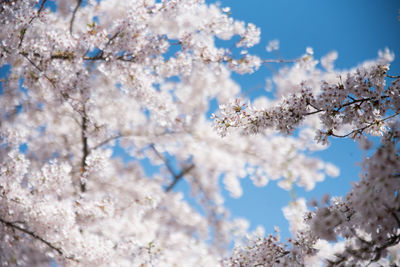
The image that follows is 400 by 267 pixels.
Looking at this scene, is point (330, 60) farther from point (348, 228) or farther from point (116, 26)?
point (348, 228)

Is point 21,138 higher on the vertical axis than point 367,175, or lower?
higher

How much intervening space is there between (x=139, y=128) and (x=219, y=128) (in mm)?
6430

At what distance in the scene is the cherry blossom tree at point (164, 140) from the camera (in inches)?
87.3

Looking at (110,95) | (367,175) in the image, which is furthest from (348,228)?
(110,95)

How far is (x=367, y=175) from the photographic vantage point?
1.68 m

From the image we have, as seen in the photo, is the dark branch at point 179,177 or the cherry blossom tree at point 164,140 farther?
the dark branch at point 179,177

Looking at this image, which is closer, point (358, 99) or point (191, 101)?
point (358, 99)

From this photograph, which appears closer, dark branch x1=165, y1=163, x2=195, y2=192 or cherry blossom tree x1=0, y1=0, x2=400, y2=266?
cherry blossom tree x1=0, y1=0, x2=400, y2=266

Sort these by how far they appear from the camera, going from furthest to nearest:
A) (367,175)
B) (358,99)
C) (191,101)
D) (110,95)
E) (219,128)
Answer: (191,101)
(110,95)
(219,128)
(358,99)
(367,175)

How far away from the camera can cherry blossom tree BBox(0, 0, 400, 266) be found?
2.22m

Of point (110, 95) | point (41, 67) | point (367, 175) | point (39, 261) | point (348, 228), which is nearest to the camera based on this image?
point (367, 175)

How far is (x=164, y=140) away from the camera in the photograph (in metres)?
7.96

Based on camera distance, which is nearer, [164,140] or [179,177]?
[164,140]

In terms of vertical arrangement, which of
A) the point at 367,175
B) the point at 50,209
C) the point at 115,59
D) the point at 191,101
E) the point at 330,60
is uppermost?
the point at 330,60
